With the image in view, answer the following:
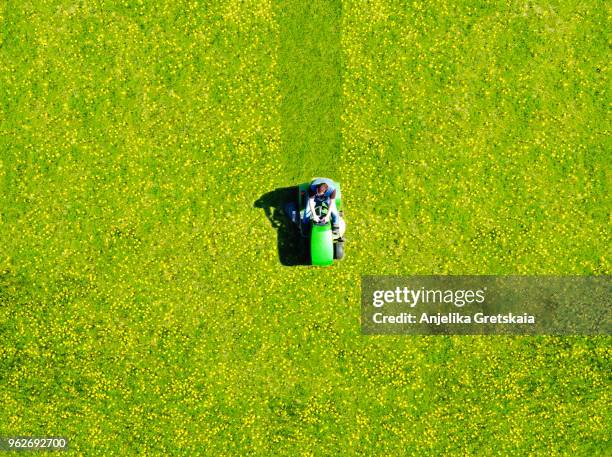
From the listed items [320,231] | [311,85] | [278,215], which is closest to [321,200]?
[320,231]

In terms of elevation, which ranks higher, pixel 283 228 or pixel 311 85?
pixel 311 85

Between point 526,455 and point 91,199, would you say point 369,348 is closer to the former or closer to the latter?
point 526,455

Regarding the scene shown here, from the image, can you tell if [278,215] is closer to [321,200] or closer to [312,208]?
[312,208]

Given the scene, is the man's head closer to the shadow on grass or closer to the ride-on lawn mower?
the ride-on lawn mower

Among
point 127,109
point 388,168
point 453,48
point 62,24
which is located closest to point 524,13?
point 453,48

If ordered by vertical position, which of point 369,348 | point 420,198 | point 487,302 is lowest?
point 369,348

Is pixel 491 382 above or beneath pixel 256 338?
beneath

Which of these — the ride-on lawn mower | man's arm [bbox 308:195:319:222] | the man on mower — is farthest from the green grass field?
man's arm [bbox 308:195:319:222]
